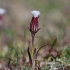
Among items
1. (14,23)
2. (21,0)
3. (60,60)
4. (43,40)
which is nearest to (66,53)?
(60,60)

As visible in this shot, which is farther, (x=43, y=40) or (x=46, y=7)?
(x=46, y=7)

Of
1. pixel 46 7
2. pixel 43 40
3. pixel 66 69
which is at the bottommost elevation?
pixel 66 69

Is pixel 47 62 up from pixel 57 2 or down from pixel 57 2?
down

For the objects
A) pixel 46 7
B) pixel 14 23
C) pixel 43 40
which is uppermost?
pixel 46 7

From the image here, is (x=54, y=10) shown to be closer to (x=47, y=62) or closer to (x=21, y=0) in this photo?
(x=21, y=0)

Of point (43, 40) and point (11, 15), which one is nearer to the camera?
point (43, 40)

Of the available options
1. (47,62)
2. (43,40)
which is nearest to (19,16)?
(43,40)

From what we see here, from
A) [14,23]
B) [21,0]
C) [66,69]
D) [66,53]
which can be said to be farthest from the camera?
[21,0]

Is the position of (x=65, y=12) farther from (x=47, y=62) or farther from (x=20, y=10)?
(x=47, y=62)

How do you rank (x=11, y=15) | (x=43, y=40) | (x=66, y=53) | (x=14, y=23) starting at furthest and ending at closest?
1. (x=11, y=15)
2. (x=14, y=23)
3. (x=43, y=40)
4. (x=66, y=53)
